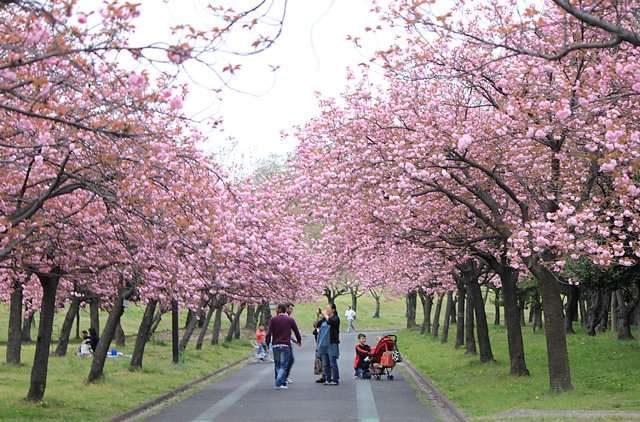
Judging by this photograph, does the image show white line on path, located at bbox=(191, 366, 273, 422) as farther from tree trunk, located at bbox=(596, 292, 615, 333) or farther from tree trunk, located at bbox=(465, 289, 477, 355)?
tree trunk, located at bbox=(596, 292, 615, 333)

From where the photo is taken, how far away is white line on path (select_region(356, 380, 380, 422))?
1227 cm

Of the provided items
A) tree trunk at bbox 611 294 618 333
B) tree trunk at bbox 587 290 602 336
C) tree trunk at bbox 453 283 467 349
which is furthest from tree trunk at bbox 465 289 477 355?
tree trunk at bbox 611 294 618 333

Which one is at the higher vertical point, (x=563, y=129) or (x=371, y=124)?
(x=371, y=124)

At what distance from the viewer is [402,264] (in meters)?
27.6

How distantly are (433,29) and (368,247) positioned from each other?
8.57 m

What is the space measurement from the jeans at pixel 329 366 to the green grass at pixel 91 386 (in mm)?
3813

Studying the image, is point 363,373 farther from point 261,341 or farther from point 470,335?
point 261,341

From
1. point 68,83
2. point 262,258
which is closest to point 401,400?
point 262,258

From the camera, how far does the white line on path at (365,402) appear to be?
1227cm

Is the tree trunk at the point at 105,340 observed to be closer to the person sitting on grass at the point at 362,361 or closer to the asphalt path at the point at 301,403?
the asphalt path at the point at 301,403

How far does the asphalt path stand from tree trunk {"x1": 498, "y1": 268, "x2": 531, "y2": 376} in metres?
2.66

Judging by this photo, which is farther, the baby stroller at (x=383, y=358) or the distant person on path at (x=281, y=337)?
the baby stroller at (x=383, y=358)

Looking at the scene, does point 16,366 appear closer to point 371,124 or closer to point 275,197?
point 275,197

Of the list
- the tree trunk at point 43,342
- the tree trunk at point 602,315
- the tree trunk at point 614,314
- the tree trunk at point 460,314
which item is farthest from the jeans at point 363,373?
the tree trunk at point 614,314
